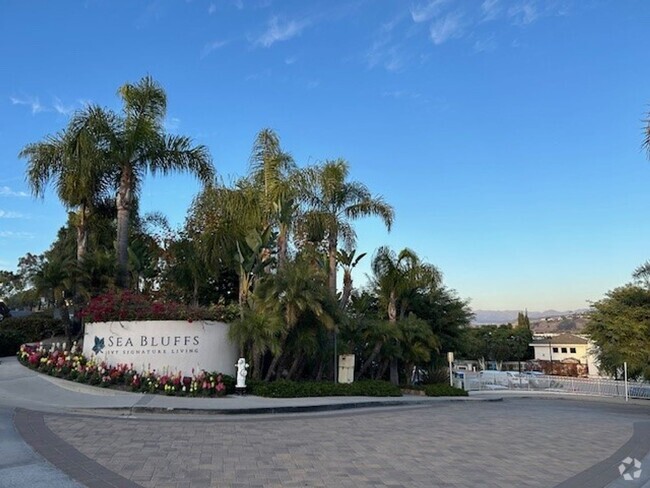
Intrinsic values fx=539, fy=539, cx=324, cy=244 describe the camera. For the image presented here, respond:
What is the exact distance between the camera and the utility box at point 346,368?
19750 millimetres

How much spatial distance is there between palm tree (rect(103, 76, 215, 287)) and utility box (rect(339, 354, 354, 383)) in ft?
27.8

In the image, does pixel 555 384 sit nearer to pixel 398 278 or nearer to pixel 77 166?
pixel 398 278

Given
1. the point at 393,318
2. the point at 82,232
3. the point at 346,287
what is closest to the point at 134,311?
the point at 82,232

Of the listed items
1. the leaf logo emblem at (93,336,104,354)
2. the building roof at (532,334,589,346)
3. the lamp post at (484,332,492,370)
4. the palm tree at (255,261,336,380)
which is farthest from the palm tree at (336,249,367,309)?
the building roof at (532,334,589,346)

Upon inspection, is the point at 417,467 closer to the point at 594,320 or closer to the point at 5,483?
the point at 5,483

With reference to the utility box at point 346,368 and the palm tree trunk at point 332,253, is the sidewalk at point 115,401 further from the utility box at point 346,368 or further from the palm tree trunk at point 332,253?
the palm tree trunk at point 332,253

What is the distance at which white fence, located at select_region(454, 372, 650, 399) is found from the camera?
1196 inches

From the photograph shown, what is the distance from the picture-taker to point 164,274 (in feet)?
88.2

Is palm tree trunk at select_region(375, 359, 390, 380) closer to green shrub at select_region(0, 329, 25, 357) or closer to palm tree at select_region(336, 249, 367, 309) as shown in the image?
palm tree at select_region(336, 249, 367, 309)

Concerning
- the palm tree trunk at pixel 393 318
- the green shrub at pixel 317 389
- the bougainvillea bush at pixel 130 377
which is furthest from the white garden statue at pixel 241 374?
the palm tree trunk at pixel 393 318

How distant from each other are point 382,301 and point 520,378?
16.7 meters

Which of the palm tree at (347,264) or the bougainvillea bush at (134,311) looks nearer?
the bougainvillea bush at (134,311)

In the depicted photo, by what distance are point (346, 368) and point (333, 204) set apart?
6724 mm

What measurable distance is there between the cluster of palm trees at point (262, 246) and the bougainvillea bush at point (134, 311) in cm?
134
